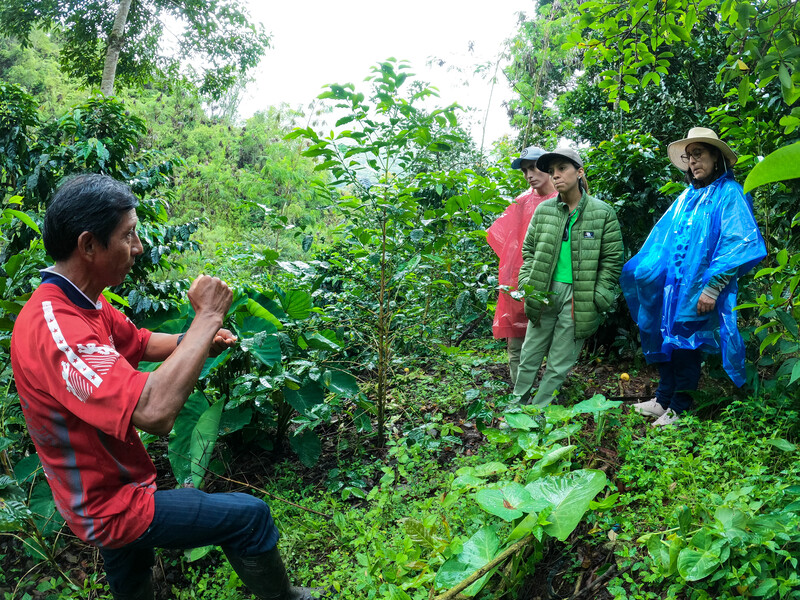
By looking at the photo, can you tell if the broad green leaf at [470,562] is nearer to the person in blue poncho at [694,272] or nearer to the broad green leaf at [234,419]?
the broad green leaf at [234,419]

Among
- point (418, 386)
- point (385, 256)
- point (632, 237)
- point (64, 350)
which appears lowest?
point (418, 386)

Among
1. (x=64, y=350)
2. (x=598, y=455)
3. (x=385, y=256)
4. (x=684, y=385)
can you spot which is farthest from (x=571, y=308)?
(x=64, y=350)

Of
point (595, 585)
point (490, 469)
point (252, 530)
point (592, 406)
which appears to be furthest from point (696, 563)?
point (252, 530)

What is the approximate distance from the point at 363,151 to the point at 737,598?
2.17m

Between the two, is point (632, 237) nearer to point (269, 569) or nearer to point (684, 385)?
point (684, 385)

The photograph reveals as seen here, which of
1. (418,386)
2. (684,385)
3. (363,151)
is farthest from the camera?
(418,386)

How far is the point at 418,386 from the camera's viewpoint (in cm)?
370

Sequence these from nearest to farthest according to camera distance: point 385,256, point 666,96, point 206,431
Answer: point 206,431 < point 385,256 < point 666,96

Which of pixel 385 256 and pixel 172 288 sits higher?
pixel 385 256

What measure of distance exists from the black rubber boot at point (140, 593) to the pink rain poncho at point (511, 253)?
2.55m

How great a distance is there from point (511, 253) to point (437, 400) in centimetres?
118

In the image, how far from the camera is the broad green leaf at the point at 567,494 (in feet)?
5.59

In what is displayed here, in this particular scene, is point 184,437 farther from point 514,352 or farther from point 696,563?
point 696,563

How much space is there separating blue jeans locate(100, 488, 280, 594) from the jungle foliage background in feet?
1.37
